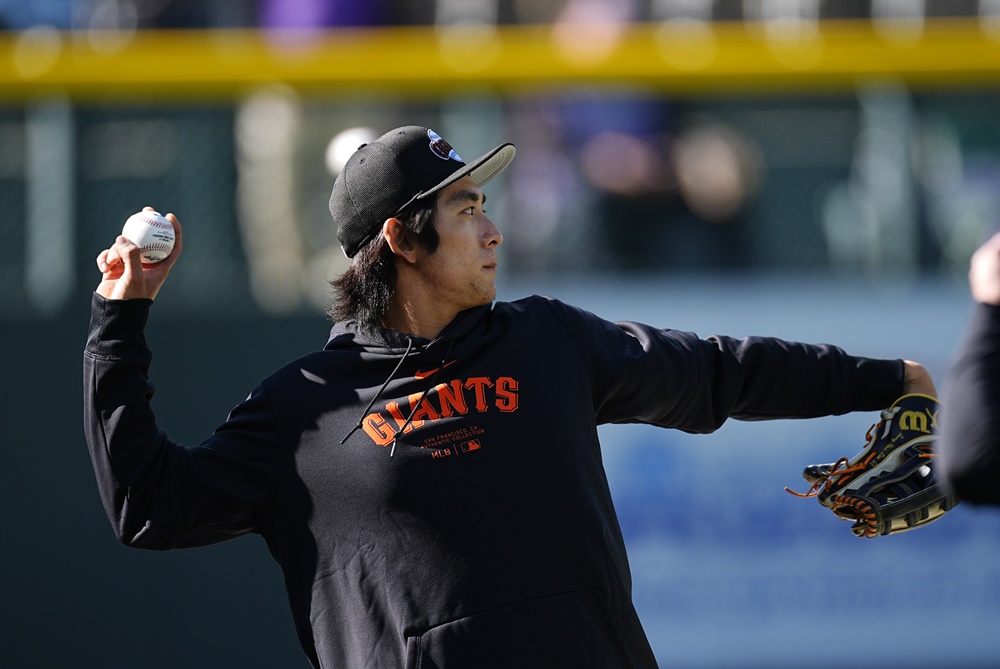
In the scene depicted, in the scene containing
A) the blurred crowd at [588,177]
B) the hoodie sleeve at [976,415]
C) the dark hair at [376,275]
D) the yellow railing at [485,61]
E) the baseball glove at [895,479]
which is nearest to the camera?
the hoodie sleeve at [976,415]

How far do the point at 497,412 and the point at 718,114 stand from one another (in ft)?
17.6

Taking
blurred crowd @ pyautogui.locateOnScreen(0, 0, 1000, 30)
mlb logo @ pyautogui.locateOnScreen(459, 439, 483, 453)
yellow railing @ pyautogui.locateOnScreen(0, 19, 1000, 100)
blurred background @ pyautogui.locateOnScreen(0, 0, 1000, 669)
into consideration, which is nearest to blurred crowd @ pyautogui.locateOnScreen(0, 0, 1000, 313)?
blurred background @ pyautogui.locateOnScreen(0, 0, 1000, 669)

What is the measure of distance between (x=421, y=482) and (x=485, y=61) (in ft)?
18.8

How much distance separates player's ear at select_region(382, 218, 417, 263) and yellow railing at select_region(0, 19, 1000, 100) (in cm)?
502

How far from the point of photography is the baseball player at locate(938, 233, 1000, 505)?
2229mm

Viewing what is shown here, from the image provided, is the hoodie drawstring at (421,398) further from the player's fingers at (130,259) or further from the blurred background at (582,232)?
the blurred background at (582,232)

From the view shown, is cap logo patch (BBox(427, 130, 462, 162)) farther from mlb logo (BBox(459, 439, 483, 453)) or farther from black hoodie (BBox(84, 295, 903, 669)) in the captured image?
mlb logo (BBox(459, 439, 483, 453))

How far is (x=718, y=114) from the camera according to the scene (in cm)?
812

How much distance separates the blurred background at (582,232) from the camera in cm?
729

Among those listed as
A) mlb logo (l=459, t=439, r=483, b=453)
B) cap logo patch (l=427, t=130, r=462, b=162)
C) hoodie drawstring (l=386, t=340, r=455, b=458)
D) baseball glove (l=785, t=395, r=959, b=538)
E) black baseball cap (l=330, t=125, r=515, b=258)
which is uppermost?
cap logo patch (l=427, t=130, r=462, b=162)

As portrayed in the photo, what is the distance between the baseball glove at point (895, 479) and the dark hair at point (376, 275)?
1.13 m

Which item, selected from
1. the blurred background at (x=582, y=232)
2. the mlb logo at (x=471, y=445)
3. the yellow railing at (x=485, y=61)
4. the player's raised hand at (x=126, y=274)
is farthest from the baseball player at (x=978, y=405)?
the yellow railing at (x=485, y=61)

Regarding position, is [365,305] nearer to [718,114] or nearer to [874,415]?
[874,415]

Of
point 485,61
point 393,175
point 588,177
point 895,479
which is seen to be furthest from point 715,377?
point 485,61
